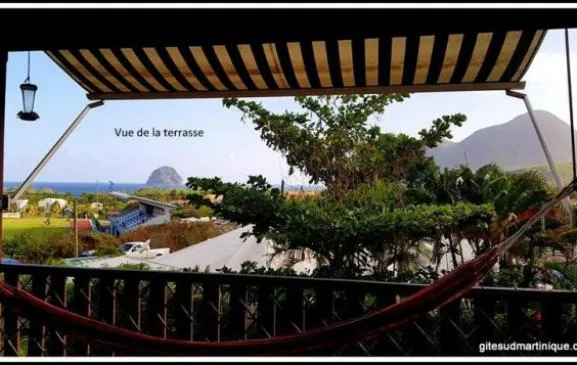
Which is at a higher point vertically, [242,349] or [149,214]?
[149,214]

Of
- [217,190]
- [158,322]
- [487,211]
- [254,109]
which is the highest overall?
[254,109]

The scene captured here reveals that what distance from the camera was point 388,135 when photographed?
7918 millimetres

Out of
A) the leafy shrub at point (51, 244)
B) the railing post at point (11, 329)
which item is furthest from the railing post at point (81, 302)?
the leafy shrub at point (51, 244)

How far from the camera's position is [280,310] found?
2195 millimetres

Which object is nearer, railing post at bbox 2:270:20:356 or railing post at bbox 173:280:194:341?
railing post at bbox 173:280:194:341

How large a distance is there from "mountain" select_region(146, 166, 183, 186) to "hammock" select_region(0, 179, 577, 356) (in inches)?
289

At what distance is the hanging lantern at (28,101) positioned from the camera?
4.04m

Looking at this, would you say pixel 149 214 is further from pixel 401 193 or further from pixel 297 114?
pixel 401 193

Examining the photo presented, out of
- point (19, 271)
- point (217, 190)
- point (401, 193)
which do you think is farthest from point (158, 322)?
point (401, 193)

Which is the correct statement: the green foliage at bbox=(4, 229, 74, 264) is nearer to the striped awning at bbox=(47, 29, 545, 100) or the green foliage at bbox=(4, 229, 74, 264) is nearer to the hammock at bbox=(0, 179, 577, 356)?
the striped awning at bbox=(47, 29, 545, 100)

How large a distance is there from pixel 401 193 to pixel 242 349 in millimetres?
6358

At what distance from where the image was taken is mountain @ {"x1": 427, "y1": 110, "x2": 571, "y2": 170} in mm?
8183

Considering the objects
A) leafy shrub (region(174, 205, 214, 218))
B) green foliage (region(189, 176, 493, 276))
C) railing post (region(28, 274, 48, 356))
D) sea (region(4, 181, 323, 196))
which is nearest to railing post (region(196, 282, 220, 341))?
railing post (region(28, 274, 48, 356))

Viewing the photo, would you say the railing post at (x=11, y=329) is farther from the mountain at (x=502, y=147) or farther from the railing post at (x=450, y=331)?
the mountain at (x=502, y=147)
